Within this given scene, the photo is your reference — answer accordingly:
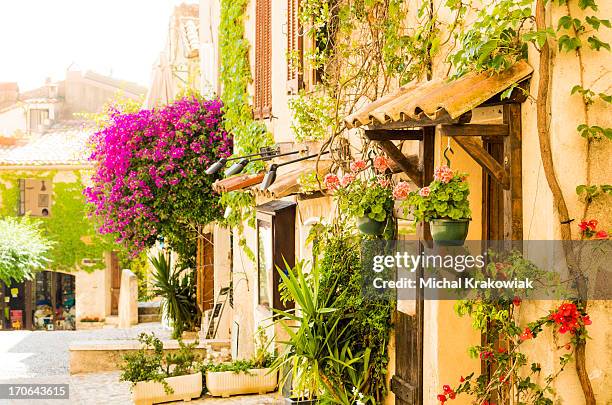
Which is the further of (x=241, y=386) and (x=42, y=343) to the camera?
(x=42, y=343)

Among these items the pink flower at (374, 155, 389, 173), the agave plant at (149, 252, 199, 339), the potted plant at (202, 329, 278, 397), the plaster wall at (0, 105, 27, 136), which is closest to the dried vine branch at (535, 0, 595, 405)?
the pink flower at (374, 155, 389, 173)

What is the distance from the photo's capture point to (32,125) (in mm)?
34094

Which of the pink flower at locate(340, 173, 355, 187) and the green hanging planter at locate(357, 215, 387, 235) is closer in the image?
the green hanging planter at locate(357, 215, 387, 235)

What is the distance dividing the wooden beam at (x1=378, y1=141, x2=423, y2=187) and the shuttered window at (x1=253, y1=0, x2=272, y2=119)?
5.70m

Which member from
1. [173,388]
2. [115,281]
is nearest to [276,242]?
[173,388]

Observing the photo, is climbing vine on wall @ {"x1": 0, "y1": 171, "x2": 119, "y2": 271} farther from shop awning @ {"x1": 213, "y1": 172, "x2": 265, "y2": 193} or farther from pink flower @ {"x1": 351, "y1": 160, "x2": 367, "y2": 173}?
pink flower @ {"x1": 351, "y1": 160, "x2": 367, "y2": 173}

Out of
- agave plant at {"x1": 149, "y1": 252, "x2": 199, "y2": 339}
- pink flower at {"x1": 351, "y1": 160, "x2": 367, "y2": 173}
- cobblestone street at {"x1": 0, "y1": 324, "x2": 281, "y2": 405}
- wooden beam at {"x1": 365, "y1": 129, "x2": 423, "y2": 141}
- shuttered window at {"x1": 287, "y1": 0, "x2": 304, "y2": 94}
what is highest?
shuttered window at {"x1": 287, "y1": 0, "x2": 304, "y2": 94}

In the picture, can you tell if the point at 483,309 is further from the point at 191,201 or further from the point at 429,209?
the point at 191,201

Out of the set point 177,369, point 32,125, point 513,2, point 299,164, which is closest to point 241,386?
point 177,369

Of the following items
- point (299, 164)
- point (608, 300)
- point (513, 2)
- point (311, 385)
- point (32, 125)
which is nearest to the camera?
point (608, 300)

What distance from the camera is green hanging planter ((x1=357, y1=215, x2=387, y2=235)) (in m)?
6.63

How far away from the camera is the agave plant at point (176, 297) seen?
15984 mm

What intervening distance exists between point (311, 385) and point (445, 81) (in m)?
3.13

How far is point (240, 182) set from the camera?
11297 mm
